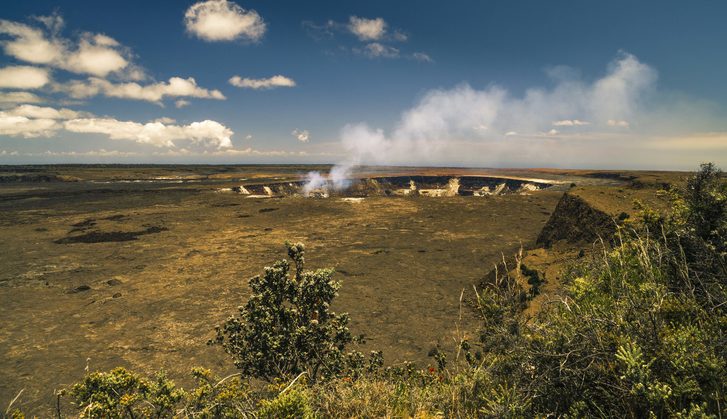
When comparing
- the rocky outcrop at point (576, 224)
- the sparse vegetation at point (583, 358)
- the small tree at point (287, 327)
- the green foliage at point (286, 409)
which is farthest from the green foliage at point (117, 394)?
the rocky outcrop at point (576, 224)

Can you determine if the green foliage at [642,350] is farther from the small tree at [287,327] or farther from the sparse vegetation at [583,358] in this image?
the small tree at [287,327]

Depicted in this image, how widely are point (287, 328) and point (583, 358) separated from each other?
452cm

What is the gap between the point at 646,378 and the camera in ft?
8.93

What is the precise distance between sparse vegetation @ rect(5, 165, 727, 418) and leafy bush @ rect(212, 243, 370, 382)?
32 millimetres

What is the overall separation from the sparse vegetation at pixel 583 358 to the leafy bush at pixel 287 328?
32 mm

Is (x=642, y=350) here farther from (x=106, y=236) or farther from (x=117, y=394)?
(x=106, y=236)

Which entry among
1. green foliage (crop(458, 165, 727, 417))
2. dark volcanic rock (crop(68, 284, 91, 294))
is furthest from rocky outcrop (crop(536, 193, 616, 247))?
dark volcanic rock (crop(68, 284, 91, 294))

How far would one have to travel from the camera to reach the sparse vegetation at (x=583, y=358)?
2805 millimetres

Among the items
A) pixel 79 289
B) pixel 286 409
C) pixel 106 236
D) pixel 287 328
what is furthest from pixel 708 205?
pixel 106 236

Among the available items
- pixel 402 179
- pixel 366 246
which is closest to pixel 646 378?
pixel 366 246

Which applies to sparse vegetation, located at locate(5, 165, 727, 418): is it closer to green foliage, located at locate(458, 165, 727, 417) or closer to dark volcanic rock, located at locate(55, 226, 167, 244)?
green foliage, located at locate(458, 165, 727, 417)

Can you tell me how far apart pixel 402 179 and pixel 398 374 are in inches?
3372

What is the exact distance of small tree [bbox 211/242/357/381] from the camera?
6039 millimetres

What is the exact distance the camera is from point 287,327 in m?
6.17
